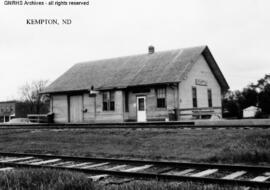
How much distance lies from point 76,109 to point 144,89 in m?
6.98

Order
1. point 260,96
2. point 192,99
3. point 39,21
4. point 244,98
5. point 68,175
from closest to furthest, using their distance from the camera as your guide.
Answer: point 68,175
point 39,21
point 192,99
point 260,96
point 244,98

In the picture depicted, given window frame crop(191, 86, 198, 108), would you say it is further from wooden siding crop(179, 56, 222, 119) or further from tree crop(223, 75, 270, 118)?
tree crop(223, 75, 270, 118)

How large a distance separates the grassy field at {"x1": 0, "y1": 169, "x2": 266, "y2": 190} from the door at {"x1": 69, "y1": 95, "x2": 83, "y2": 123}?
80.0ft

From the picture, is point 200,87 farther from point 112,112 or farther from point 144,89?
point 112,112

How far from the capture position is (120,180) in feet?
23.2

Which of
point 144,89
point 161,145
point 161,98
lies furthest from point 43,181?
point 144,89

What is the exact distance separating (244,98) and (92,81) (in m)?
22.0

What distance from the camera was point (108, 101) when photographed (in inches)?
1157

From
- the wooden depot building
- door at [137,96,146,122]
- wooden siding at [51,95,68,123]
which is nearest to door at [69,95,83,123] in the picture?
the wooden depot building

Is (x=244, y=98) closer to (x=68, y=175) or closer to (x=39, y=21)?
(x=39, y=21)

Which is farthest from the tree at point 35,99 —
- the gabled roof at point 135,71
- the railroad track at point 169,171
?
the railroad track at point 169,171

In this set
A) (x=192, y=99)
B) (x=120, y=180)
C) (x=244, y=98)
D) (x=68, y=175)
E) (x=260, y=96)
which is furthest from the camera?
(x=244, y=98)

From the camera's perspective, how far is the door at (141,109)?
1103 inches

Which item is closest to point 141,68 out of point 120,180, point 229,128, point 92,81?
point 92,81
